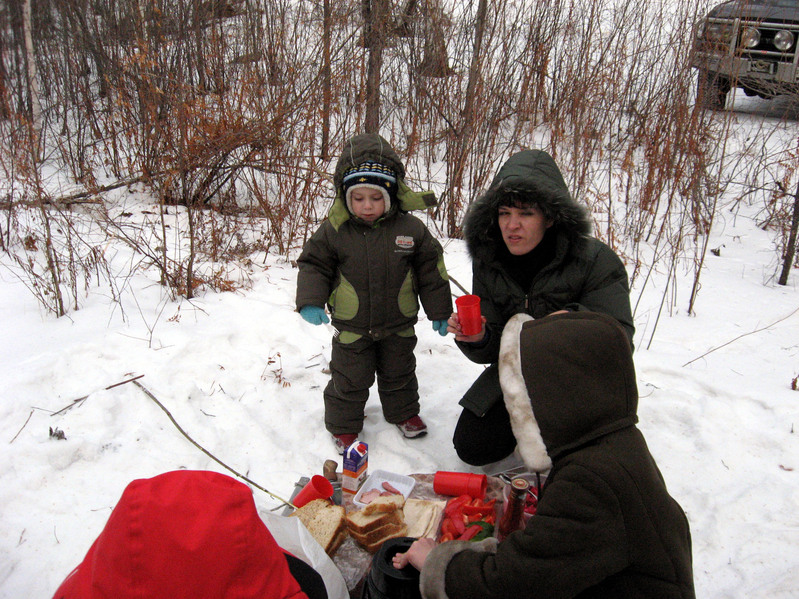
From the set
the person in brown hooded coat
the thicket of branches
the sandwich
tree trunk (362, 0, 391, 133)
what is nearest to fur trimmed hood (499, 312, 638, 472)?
the person in brown hooded coat

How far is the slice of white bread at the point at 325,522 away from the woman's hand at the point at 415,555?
34 cm

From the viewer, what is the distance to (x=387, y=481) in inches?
87.3

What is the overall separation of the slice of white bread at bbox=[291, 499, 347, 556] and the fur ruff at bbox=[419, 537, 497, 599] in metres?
0.52

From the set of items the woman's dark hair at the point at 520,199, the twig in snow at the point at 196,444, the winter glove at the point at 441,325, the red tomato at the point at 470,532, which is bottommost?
the twig in snow at the point at 196,444

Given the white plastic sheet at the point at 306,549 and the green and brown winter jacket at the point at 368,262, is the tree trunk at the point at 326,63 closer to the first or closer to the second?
the green and brown winter jacket at the point at 368,262

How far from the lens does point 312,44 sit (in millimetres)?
5152

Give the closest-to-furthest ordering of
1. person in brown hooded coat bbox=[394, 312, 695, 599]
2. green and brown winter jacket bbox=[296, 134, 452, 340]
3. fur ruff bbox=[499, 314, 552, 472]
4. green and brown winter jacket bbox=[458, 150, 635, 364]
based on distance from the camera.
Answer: person in brown hooded coat bbox=[394, 312, 695, 599] → fur ruff bbox=[499, 314, 552, 472] → green and brown winter jacket bbox=[458, 150, 635, 364] → green and brown winter jacket bbox=[296, 134, 452, 340]

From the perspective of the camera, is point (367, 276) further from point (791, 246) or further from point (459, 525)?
point (791, 246)

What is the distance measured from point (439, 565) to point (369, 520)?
1.76ft

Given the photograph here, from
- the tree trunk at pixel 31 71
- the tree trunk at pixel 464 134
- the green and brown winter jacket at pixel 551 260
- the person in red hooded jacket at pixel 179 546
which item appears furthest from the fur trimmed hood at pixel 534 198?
the tree trunk at pixel 31 71

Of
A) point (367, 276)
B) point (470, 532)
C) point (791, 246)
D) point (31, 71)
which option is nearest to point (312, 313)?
point (367, 276)

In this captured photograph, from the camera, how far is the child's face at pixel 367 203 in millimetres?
2287

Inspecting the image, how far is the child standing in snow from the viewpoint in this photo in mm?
2309

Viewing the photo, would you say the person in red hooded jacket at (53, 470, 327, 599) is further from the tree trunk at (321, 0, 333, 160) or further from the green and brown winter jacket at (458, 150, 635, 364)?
the tree trunk at (321, 0, 333, 160)
